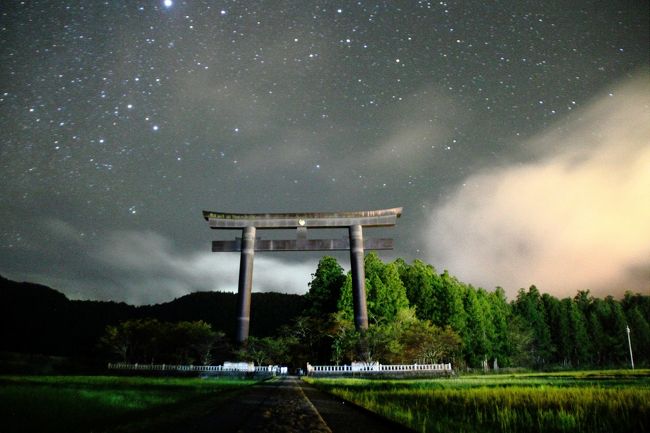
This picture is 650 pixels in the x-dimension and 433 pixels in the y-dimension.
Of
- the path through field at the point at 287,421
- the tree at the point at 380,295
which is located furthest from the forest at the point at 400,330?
the path through field at the point at 287,421

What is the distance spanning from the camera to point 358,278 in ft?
139

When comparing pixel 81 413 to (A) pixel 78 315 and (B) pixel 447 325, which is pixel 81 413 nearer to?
(B) pixel 447 325

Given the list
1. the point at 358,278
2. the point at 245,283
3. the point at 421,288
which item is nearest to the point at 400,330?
the point at 358,278

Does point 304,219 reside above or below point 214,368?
above

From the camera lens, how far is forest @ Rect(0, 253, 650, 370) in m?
40.9

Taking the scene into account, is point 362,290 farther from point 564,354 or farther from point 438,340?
point 564,354

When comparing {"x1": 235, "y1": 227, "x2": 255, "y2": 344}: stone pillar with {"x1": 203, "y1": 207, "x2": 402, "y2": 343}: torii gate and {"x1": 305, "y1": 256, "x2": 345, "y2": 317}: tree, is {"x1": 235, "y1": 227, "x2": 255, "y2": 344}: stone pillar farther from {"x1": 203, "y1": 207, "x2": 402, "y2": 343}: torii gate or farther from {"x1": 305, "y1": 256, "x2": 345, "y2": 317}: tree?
{"x1": 305, "y1": 256, "x2": 345, "y2": 317}: tree

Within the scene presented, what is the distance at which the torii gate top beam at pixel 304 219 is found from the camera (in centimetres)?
4425

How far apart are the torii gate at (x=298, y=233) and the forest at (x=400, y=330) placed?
6.91 m

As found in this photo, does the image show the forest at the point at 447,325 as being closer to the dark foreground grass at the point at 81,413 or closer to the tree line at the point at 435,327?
the tree line at the point at 435,327

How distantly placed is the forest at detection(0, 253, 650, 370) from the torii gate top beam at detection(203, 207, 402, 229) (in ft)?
32.3

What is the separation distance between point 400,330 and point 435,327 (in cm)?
680

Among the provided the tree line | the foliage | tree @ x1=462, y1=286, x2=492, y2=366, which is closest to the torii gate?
the tree line

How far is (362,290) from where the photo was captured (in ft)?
137
